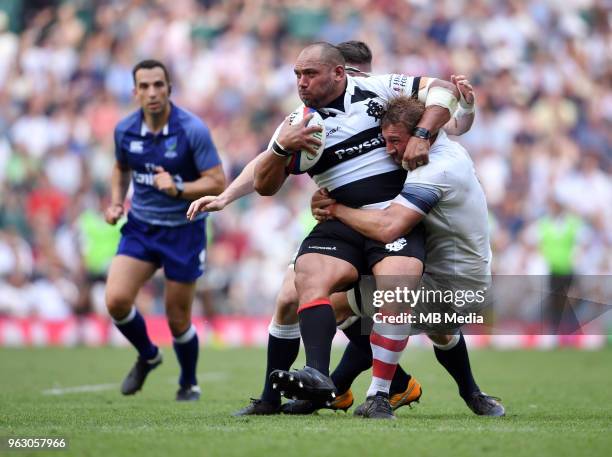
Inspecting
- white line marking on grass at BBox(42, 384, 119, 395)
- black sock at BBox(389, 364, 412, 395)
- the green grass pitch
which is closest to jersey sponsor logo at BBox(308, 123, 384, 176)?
black sock at BBox(389, 364, 412, 395)

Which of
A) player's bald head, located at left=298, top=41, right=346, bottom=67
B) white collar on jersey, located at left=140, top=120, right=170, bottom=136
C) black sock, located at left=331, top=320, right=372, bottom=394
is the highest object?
player's bald head, located at left=298, top=41, right=346, bottom=67

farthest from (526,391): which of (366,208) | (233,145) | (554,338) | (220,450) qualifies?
(233,145)

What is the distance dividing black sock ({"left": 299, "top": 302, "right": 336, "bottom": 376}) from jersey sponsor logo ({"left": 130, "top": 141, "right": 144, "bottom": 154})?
3235 mm

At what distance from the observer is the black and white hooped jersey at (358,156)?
6922 millimetres

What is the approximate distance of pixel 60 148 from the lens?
1975 cm

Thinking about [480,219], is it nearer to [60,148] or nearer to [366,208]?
[366,208]

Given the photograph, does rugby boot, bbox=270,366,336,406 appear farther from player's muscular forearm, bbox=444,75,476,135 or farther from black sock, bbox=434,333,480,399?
player's muscular forearm, bbox=444,75,476,135

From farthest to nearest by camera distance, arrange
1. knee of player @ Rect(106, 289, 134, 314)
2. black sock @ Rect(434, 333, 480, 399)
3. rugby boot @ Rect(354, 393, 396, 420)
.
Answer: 1. knee of player @ Rect(106, 289, 134, 314)
2. black sock @ Rect(434, 333, 480, 399)
3. rugby boot @ Rect(354, 393, 396, 420)

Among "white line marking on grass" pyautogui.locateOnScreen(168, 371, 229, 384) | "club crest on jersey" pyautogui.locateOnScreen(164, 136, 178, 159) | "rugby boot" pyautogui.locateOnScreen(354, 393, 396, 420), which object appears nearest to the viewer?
"rugby boot" pyautogui.locateOnScreen(354, 393, 396, 420)

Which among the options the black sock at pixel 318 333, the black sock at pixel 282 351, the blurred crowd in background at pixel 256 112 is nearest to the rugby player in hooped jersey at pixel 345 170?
the black sock at pixel 318 333

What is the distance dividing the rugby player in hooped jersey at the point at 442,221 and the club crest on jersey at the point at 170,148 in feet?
8.25

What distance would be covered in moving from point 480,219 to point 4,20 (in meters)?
16.7

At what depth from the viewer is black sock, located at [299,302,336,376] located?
645 cm

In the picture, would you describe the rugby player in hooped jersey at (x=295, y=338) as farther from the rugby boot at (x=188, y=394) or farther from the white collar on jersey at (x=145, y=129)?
the white collar on jersey at (x=145, y=129)
